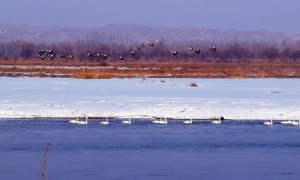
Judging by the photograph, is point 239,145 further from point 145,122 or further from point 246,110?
point 246,110

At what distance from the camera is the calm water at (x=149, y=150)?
37.9 ft

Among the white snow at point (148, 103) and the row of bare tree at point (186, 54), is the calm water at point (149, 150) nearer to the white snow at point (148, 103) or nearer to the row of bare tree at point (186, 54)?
the white snow at point (148, 103)

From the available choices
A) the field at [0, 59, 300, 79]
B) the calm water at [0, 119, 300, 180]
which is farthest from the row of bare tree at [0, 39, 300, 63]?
the calm water at [0, 119, 300, 180]

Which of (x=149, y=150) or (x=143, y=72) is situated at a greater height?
(x=143, y=72)

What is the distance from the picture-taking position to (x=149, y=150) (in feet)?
45.6

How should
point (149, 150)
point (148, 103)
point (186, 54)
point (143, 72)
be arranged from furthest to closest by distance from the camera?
point (186, 54) → point (143, 72) → point (148, 103) → point (149, 150)

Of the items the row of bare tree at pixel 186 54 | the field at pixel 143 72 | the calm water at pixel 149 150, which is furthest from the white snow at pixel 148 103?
the row of bare tree at pixel 186 54

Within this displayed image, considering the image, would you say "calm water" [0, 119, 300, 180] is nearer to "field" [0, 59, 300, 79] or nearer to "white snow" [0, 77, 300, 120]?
"white snow" [0, 77, 300, 120]

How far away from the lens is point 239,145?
14617mm

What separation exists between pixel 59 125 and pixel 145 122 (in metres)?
2.18

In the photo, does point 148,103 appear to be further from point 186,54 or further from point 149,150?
point 186,54

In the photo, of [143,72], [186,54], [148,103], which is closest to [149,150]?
[148,103]

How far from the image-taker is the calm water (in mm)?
11555

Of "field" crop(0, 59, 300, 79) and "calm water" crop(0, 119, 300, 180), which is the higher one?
"field" crop(0, 59, 300, 79)
